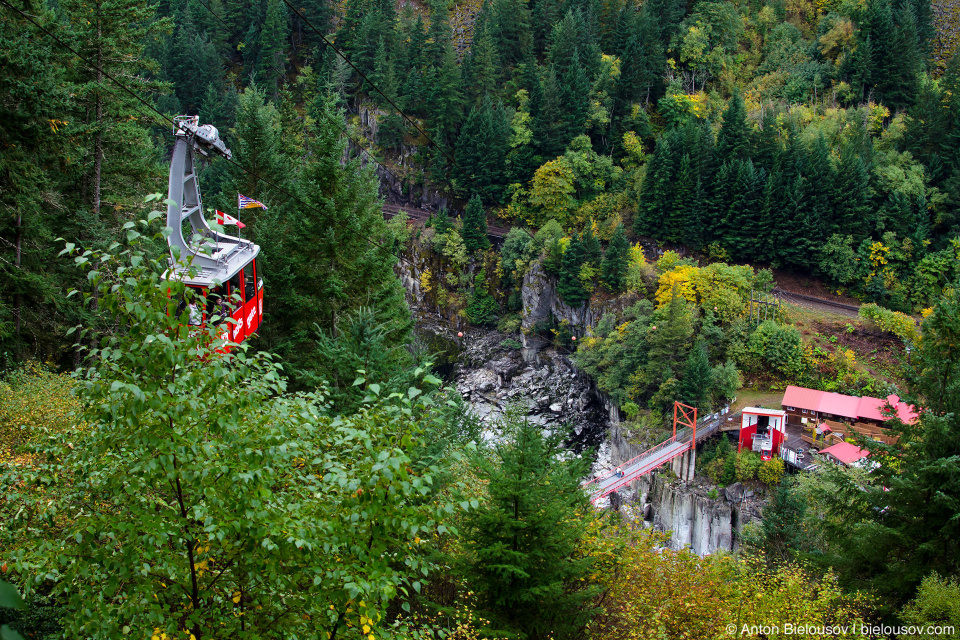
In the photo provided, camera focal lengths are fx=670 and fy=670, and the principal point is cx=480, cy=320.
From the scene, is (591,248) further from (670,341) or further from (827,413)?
(827,413)

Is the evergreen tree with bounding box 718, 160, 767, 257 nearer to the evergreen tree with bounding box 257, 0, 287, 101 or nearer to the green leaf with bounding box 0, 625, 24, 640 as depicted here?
the evergreen tree with bounding box 257, 0, 287, 101

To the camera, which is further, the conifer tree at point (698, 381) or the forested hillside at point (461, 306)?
the conifer tree at point (698, 381)

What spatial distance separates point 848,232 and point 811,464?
19.3m

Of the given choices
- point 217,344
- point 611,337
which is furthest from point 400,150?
point 217,344

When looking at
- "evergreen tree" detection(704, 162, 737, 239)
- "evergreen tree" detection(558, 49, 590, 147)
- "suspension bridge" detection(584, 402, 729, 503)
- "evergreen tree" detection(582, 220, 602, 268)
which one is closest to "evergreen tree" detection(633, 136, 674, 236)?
"evergreen tree" detection(704, 162, 737, 239)

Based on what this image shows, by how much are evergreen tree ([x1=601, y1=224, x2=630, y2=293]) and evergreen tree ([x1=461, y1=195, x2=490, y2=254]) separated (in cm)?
1060

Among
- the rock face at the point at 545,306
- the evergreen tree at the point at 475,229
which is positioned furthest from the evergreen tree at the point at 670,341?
the evergreen tree at the point at 475,229

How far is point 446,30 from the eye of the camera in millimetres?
58219

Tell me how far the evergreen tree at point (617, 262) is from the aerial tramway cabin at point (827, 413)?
12844 millimetres

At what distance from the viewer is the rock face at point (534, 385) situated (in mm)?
41562

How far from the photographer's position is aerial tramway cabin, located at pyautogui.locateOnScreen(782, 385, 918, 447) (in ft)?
98.0

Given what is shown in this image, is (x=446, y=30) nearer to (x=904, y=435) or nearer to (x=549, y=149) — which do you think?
(x=549, y=149)

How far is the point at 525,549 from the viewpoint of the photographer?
27.1 ft

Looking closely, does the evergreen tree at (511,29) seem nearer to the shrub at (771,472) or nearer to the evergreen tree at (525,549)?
the shrub at (771,472)
